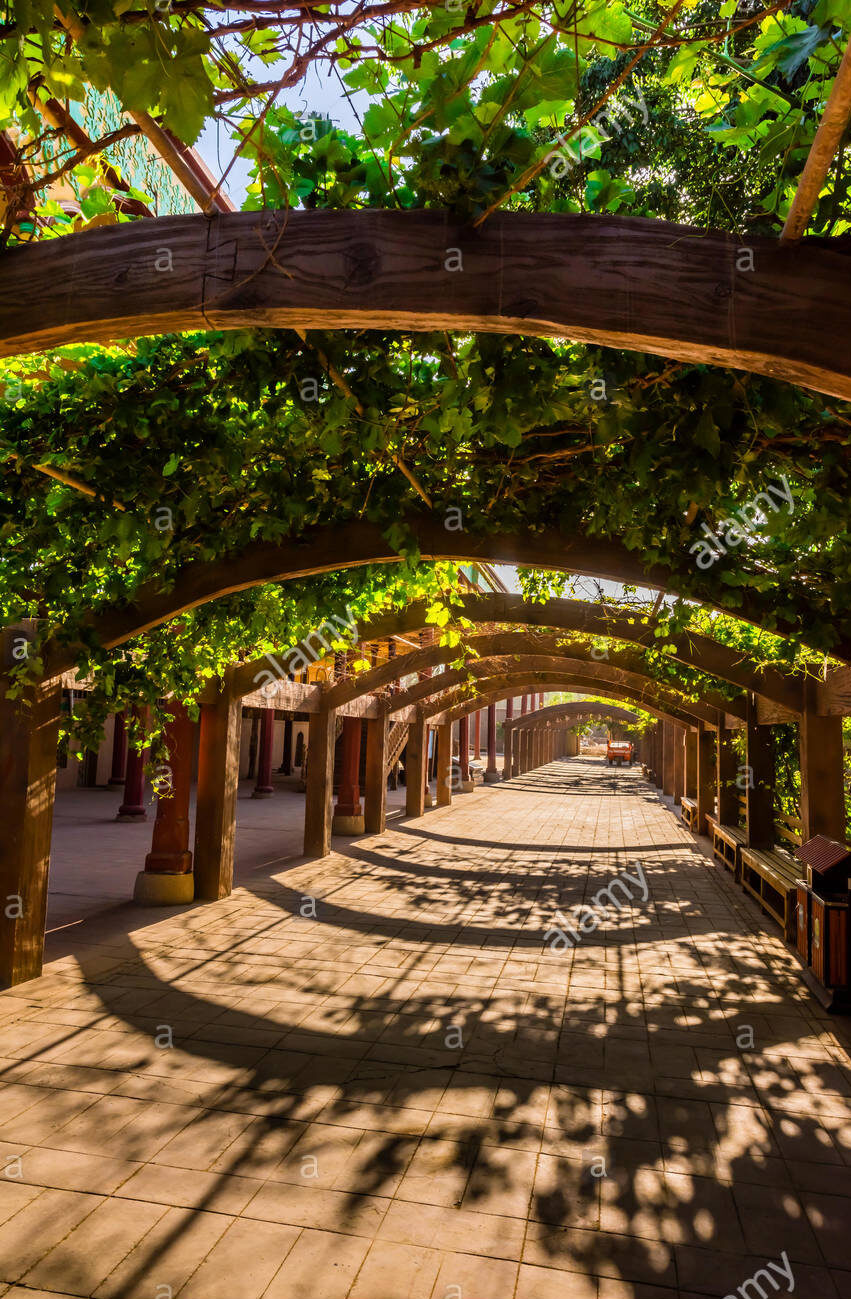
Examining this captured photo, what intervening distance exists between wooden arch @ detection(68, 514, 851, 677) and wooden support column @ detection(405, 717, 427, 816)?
42.8 ft

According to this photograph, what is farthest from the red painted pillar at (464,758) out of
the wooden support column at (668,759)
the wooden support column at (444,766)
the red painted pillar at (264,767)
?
the red painted pillar at (264,767)

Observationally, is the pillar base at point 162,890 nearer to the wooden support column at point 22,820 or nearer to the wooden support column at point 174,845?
the wooden support column at point 174,845

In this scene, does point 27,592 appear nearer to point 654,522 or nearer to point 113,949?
point 113,949

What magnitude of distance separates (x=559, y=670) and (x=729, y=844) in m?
4.54

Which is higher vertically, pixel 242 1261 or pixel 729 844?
pixel 729 844

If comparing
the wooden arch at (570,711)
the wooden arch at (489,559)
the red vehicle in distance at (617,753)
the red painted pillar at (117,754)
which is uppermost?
Answer: the wooden arch at (489,559)

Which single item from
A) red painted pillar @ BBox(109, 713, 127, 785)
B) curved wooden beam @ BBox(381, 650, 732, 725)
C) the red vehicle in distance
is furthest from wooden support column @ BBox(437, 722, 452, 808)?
the red vehicle in distance

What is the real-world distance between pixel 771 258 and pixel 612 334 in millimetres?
412

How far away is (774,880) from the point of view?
9000 millimetres

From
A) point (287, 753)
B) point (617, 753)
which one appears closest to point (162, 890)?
point (287, 753)

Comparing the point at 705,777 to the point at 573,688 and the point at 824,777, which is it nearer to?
the point at 573,688

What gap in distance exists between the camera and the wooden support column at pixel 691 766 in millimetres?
18984

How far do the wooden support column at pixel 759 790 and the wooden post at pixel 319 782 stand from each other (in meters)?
6.40

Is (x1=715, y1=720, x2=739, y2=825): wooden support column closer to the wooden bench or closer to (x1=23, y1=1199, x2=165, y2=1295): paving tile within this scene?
the wooden bench
